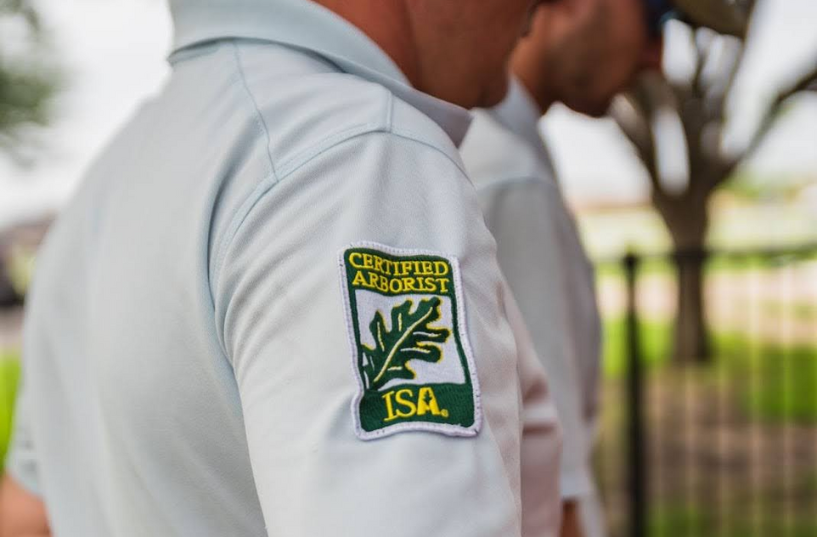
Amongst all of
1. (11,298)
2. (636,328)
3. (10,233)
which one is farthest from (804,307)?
(10,233)

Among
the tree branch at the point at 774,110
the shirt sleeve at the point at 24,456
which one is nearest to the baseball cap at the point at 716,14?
the shirt sleeve at the point at 24,456

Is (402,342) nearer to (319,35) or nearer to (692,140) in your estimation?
(319,35)

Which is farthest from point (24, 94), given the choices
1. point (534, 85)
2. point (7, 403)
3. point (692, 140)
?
point (534, 85)

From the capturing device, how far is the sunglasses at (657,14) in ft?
6.21

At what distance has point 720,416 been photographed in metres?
7.02

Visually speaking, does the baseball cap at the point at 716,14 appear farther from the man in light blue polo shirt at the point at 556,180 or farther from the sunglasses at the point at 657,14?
the sunglasses at the point at 657,14

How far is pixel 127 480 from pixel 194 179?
1.04 feet

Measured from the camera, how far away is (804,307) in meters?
7.21

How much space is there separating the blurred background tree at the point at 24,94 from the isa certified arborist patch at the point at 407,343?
691 centimetres

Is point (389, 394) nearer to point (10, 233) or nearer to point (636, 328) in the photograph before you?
point (636, 328)

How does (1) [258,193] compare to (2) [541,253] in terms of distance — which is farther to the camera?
(2) [541,253]

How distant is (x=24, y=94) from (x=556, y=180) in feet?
27.0

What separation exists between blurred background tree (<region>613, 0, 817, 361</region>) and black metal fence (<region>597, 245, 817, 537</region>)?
0.63ft

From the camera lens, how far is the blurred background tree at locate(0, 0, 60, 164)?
8070 mm
